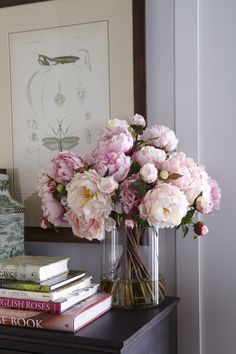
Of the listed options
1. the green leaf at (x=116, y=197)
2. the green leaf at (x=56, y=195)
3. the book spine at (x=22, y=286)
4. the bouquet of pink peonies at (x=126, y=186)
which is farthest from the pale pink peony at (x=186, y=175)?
the book spine at (x=22, y=286)

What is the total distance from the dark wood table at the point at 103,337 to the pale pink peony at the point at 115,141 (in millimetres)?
324

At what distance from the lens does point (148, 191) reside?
916 millimetres

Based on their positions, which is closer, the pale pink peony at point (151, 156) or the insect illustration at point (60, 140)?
the pale pink peony at point (151, 156)

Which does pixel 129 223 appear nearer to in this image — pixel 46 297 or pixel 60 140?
pixel 46 297

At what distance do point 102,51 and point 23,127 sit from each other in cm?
30

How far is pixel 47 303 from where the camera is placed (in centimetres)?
94

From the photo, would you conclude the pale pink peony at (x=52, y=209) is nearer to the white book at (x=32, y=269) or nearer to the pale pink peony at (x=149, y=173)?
the white book at (x=32, y=269)

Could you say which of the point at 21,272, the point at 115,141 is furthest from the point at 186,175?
the point at 21,272

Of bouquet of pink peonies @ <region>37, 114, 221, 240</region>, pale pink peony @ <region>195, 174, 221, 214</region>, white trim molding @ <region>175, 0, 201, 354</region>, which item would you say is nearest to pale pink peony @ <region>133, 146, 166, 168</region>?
bouquet of pink peonies @ <region>37, 114, 221, 240</region>

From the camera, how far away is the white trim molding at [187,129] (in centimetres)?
119

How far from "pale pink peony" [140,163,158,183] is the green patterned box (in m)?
0.48

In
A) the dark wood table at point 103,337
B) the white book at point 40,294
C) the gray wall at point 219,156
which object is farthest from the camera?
the gray wall at point 219,156

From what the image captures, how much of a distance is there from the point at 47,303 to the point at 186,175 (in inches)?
14.0

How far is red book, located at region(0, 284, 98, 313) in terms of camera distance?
934 millimetres
